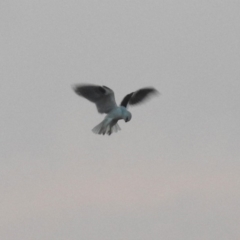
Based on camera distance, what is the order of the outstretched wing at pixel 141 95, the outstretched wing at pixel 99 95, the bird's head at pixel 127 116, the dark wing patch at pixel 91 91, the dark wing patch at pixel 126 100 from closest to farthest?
the bird's head at pixel 127 116 → the outstretched wing at pixel 99 95 → the dark wing patch at pixel 91 91 → the dark wing patch at pixel 126 100 → the outstretched wing at pixel 141 95

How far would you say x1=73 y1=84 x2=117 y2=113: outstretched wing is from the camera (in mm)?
40125

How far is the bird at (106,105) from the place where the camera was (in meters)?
39.4

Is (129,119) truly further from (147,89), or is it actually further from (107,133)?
(147,89)

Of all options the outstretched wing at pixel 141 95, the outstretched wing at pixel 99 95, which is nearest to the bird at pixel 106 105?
the outstretched wing at pixel 99 95

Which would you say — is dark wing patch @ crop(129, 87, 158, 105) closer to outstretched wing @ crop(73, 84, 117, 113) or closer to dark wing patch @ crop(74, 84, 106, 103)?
outstretched wing @ crop(73, 84, 117, 113)

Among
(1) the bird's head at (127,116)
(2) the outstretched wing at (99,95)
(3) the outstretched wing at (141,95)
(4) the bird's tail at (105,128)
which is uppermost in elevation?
(3) the outstretched wing at (141,95)

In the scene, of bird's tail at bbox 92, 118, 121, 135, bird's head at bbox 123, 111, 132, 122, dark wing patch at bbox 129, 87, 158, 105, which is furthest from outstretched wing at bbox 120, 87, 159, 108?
bird's tail at bbox 92, 118, 121, 135

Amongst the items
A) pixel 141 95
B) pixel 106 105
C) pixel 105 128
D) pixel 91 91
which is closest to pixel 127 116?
pixel 105 128

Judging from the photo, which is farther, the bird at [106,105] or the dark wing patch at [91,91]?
the dark wing patch at [91,91]

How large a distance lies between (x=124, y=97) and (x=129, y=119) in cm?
272

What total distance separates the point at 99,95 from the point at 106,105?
2.07ft

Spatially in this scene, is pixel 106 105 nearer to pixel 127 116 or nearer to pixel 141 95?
pixel 127 116

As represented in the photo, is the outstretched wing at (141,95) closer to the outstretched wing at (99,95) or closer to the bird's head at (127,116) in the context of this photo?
the outstretched wing at (99,95)

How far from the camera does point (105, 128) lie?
39344 millimetres
